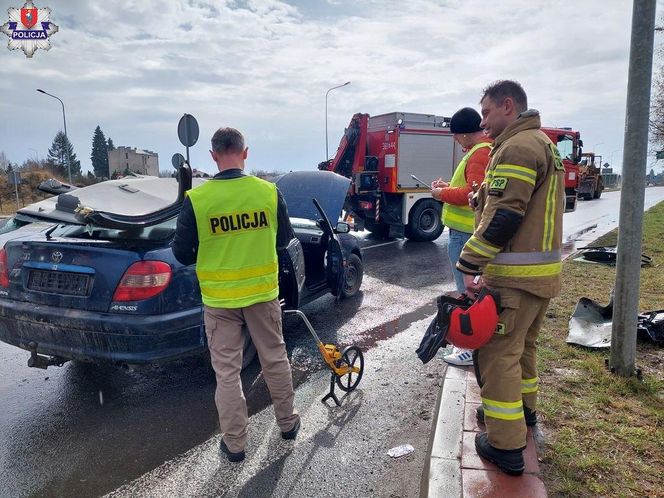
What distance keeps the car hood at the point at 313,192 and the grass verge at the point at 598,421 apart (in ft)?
8.06

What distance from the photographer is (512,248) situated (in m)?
2.34

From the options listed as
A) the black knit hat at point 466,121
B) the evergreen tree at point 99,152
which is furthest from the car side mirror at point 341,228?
the evergreen tree at point 99,152

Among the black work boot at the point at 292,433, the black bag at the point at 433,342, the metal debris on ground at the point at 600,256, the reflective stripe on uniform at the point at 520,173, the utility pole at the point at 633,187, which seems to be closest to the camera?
the reflective stripe on uniform at the point at 520,173

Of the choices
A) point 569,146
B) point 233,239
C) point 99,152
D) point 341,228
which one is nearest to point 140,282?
point 233,239

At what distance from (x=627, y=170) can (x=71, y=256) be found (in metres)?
3.75

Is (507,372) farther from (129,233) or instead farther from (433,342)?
(129,233)

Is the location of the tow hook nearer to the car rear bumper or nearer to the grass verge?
the car rear bumper

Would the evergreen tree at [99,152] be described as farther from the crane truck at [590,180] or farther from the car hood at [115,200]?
the car hood at [115,200]

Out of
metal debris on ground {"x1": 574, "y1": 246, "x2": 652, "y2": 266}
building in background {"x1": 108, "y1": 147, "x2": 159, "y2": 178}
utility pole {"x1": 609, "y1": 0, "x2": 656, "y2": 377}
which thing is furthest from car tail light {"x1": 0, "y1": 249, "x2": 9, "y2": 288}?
building in background {"x1": 108, "y1": 147, "x2": 159, "y2": 178}

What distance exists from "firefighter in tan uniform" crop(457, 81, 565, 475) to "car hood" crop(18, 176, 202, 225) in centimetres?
219

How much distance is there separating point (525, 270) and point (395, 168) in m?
9.15

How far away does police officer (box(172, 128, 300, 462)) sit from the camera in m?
2.64

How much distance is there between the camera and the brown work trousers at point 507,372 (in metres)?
2.34

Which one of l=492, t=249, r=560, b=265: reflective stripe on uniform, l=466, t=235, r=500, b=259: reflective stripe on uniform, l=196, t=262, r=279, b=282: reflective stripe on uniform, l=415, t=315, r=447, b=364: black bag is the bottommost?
l=415, t=315, r=447, b=364: black bag
